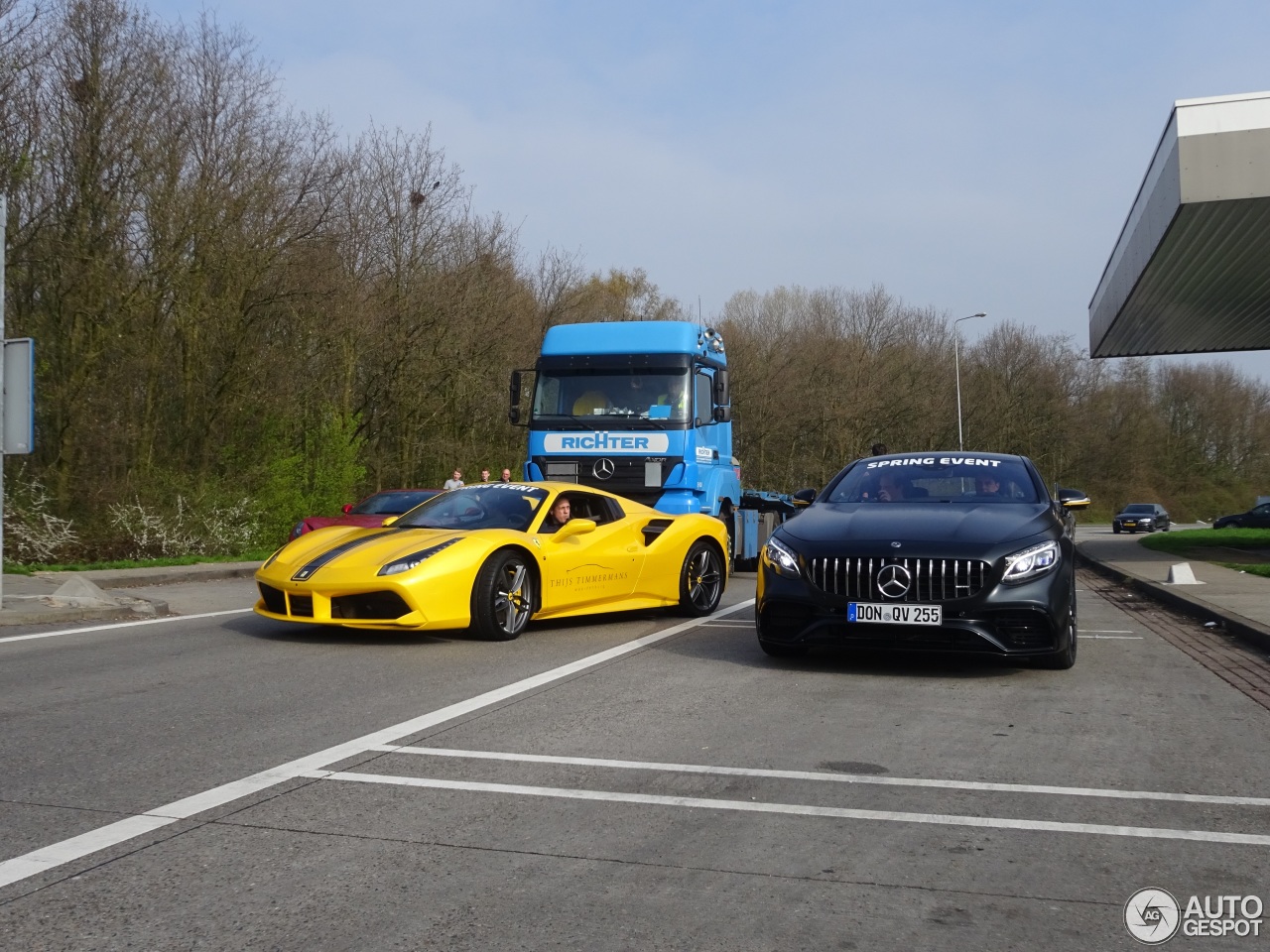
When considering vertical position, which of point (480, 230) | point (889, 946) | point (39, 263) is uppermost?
point (480, 230)

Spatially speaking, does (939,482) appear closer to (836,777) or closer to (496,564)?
(496,564)

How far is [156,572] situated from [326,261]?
11244 millimetres

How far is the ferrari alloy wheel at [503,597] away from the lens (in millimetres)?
9594

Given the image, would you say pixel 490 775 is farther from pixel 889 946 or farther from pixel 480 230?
pixel 480 230

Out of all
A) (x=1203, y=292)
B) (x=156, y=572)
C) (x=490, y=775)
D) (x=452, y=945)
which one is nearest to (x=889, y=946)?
(x=452, y=945)

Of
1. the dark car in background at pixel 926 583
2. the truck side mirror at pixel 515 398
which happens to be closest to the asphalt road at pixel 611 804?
the dark car in background at pixel 926 583

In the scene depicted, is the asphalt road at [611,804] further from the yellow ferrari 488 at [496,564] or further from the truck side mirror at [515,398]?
the truck side mirror at [515,398]

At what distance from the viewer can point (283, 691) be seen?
7332mm

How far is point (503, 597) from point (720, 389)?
7625 millimetres

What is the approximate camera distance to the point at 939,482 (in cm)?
958

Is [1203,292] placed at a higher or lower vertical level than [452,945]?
higher

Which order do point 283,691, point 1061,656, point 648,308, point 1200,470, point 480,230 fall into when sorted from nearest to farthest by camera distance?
point 283,691 < point 1061,656 < point 480,230 < point 648,308 < point 1200,470

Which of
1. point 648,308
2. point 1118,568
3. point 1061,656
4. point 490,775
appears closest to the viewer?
point 490,775

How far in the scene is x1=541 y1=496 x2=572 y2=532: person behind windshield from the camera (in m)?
10.6
